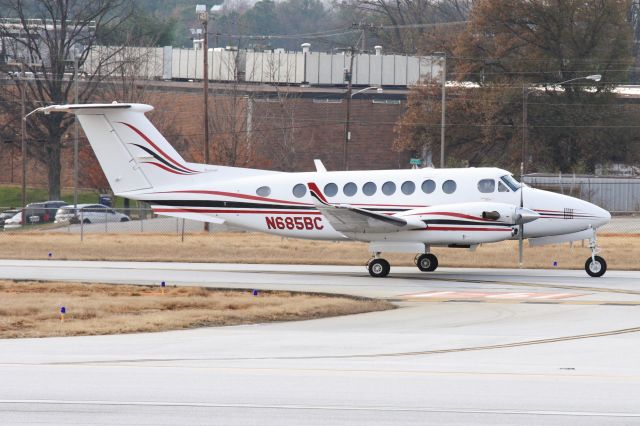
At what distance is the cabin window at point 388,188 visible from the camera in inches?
1209

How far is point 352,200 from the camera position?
1208 inches

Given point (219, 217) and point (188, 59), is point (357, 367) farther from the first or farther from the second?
point (188, 59)

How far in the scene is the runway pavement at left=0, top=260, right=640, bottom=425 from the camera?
11469mm

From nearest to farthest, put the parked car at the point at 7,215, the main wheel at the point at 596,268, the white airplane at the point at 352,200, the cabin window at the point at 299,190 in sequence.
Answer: the white airplane at the point at 352,200
the main wheel at the point at 596,268
the cabin window at the point at 299,190
the parked car at the point at 7,215

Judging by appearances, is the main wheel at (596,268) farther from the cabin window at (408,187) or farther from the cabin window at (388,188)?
the cabin window at (388,188)

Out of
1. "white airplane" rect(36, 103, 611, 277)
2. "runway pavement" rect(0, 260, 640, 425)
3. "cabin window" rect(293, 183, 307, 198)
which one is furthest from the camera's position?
"cabin window" rect(293, 183, 307, 198)

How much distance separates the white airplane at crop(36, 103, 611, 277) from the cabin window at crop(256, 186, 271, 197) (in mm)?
28

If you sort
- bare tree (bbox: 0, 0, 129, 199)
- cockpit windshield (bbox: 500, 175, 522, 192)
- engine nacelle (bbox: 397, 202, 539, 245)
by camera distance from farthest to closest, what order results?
bare tree (bbox: 0, 0, 129, 199), cockpit windshield (bbox: 500, 175, 522, 192), engine nacelle (bbox: 397, 202, 539, 245)

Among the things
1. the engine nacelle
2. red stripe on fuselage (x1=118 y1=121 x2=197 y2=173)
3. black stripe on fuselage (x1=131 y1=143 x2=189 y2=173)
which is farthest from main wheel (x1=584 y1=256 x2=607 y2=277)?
black stripe on fuselage (x1=131 y1=143 x2=189 y2=173)

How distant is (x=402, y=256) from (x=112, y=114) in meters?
11.1

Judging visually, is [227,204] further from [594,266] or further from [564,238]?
[594,266]

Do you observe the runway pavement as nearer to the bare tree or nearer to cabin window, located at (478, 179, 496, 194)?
cabin window, located at (478, 179, 496, 194)

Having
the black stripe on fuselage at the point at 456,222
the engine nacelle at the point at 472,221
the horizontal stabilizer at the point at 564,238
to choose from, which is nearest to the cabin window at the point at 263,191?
the engine nacelle at the point at 472,221

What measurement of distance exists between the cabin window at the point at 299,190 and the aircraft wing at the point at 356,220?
460 millimetres
